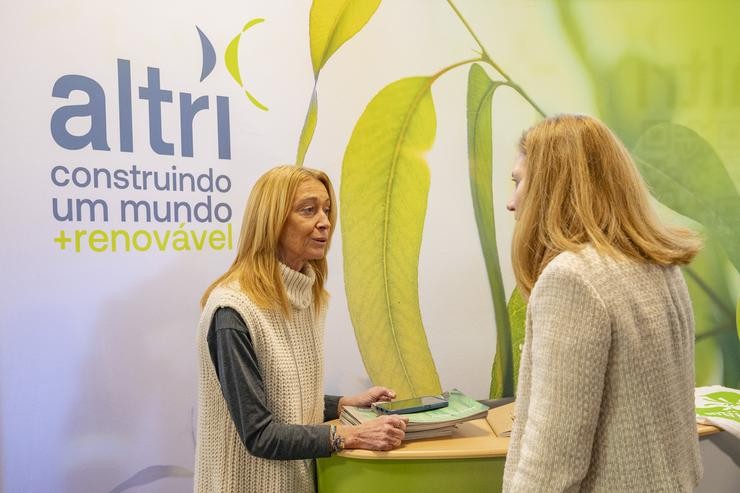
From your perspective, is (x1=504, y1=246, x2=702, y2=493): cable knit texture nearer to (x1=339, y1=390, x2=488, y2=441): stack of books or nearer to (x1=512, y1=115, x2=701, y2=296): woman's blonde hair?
(x1=512, y1=115, x2=701, y2=296): woman's blonde hair

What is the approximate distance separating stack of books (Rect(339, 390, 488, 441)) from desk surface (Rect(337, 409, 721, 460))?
0.02 m

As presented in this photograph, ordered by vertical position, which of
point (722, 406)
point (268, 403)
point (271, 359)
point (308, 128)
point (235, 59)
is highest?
point (235, 59)

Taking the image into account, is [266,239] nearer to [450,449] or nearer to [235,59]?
[450,449]

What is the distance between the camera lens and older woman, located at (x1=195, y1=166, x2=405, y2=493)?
5.33 ft

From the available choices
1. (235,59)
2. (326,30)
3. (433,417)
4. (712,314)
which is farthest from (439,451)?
(712,314)

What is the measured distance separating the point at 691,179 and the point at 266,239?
7.25 feet

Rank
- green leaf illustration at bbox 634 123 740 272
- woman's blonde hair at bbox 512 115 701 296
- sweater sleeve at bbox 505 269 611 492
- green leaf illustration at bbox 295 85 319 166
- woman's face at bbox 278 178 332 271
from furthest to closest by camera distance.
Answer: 1. green leaf illustration at bbox 634 123 740 272
2. green leaf illustration at bbox 295 85 319 166
3. woman's face at bbox 278 178 332 271
4. woman's blonde hair at bbox 512 115 701 296
5. sweater sleeve at bbox 505 269 611 492

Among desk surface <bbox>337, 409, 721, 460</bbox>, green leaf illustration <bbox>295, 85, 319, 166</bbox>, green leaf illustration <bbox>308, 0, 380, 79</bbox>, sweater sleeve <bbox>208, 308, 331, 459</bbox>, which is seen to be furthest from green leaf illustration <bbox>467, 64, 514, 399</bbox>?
sweater sleeve <bbox>208, 308, 331, 459</bbox>

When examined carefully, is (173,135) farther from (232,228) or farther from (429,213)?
(429,213)

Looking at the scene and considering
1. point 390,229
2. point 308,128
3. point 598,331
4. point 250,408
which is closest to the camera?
point 598,331

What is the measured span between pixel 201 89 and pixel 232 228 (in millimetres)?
511

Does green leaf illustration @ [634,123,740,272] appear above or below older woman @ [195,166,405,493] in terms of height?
above

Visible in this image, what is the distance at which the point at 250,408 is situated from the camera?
63.4 inches

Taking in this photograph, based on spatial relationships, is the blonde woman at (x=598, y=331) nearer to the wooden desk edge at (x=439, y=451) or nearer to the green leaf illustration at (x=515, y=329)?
the wooden desk edge at (x=439, y=451)
